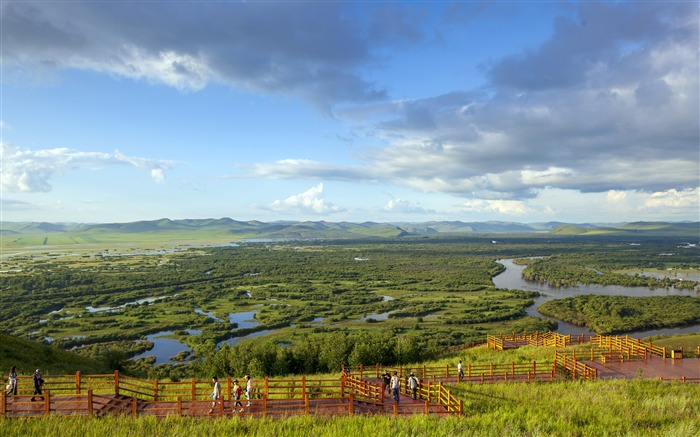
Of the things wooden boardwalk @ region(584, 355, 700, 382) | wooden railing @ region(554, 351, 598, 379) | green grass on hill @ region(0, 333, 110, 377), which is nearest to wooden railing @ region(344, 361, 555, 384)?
wooden railing @ region(554, 351, 598, 379)

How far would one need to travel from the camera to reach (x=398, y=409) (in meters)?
17.5

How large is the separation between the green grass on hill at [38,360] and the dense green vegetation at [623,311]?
74759 millimetres

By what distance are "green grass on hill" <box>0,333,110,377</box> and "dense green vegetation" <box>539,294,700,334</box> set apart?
74.8m

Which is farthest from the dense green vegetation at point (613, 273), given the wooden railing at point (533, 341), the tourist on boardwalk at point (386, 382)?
the tourist on boardwalk at point (386, 382)

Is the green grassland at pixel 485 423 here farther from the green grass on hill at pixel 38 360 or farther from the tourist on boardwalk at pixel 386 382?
the green grass on hill at pixel 38 360

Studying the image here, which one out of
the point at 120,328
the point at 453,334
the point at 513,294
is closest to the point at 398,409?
the point at 453,334

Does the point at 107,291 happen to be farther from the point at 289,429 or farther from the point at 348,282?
the point at 289,429

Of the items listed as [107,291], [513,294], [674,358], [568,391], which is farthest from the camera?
[107,291]

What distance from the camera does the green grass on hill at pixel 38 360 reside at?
28.6m

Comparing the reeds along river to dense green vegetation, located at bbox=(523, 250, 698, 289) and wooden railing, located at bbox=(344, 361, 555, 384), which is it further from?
wooden railing, located at bbox=(344, 361, 555, 384)

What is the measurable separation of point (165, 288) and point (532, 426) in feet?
422

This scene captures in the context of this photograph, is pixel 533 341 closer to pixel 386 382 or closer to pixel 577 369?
pixel 577 369

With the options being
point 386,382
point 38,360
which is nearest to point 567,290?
point 386,382

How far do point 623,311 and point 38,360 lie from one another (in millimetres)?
96970
